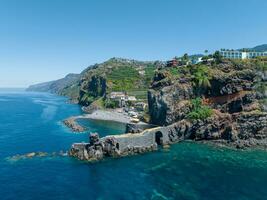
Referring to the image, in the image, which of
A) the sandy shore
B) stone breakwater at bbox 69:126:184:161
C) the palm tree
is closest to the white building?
the palm tree

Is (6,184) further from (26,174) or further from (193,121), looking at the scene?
(193,121)

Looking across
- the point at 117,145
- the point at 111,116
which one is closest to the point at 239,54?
the point at 111,116

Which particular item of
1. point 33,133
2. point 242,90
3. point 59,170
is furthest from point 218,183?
point 33,133

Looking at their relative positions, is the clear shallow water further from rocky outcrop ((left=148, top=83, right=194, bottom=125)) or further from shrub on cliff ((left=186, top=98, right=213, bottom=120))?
rocky outcrop ((left=148, top=83, right=194, bottom=125))

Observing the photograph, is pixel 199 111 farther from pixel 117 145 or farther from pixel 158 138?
pixel 117 145

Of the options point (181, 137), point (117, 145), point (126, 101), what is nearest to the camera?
point (117, 145)

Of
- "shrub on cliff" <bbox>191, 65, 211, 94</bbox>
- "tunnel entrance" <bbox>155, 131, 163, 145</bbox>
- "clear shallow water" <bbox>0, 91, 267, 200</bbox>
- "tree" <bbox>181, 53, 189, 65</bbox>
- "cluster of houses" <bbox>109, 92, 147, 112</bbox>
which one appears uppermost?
"tree" <bbox>181, 53, 189, 65</bbox>

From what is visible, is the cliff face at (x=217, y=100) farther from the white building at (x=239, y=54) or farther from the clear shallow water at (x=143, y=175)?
the white building at (x=239, y=54)
